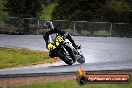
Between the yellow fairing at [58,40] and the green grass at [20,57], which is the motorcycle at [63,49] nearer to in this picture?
the yellow fairing at [58,40]

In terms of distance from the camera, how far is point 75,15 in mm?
A: 44594

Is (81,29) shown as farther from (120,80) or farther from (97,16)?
(120,80)

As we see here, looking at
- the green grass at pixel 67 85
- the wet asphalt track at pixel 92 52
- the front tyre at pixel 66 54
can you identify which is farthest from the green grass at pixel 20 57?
the green grass at pixel 67 85

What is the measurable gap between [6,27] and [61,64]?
14357 mm

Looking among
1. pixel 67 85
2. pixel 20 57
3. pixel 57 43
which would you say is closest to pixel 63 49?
pixel 57 43

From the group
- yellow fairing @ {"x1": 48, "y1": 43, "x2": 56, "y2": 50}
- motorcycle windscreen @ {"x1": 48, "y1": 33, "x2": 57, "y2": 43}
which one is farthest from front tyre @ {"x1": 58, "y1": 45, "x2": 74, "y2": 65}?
motorcycle windscreen @ {"x1": 48, "y1": 33, "x2": 57, "y2": 43}

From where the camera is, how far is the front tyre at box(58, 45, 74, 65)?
25469 mm

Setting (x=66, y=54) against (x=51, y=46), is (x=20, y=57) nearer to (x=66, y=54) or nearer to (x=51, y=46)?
(x=51, y=46)

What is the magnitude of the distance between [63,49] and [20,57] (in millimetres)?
3391

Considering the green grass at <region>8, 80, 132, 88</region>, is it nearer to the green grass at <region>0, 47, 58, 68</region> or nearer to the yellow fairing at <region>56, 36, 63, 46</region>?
the yellow fairing at <region>56, 36, 63, 46</region>

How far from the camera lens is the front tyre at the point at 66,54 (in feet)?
83.6

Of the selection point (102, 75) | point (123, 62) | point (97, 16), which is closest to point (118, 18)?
point (97, 16)

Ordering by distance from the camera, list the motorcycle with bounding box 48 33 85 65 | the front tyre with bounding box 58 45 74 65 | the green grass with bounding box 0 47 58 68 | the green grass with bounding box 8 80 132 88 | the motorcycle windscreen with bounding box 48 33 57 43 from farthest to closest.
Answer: the green grass with bounding box 0 47 58 68, the front tyre with bounding box 58 45 74 65, the motorcycle with bounding box 48 33 85 65, the motorcycle windscreen with bounding box 48 33 57 43, the green grass with bounding box 8 80 132 88

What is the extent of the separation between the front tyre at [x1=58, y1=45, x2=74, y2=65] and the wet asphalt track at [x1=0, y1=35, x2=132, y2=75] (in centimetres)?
33
